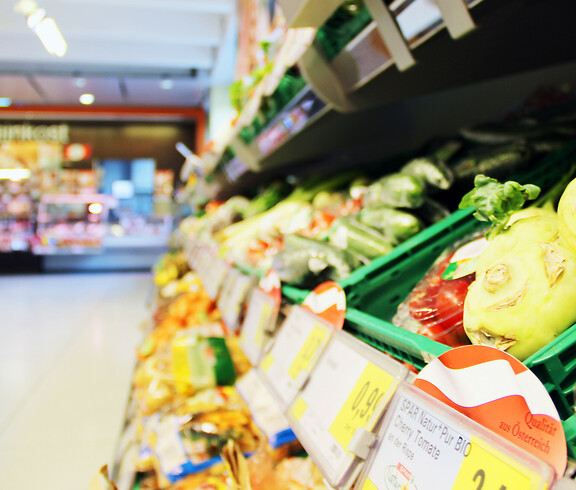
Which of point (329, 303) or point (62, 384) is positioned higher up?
point (329, 303)

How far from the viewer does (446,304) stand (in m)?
0.71

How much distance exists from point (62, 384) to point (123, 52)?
5.75m

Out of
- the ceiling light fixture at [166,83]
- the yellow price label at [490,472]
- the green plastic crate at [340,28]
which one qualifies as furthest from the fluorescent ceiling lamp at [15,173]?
the yellow price label at [490,472]

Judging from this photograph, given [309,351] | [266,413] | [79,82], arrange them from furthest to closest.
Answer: [79,82], [266,413], [309,351]

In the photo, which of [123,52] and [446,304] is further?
[123,52]

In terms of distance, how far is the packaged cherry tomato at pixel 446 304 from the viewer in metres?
0.70

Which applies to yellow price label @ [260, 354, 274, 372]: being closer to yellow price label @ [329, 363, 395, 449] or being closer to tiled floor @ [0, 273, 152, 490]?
yellow price label @ [329, 363, 395, 449]

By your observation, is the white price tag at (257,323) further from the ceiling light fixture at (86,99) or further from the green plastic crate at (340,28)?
the ceiling light fixture at (86,99)

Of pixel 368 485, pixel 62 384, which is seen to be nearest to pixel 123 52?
pixel 62 384

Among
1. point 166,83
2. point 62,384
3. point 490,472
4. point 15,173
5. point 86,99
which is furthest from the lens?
point 15,173

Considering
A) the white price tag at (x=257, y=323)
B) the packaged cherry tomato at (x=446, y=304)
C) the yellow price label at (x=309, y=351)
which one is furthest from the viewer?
the white price tag at (x=257, y=323)

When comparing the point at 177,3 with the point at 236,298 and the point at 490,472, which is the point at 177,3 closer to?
the point at 236,298

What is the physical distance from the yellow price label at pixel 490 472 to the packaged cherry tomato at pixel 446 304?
0.96ft

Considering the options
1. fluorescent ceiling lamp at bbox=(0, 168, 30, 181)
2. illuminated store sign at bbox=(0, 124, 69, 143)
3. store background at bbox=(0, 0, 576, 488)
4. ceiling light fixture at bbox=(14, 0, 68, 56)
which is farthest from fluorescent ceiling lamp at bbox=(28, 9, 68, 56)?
fluorescent ceiling lamp at bbox=(0, 168, 30, 181)
